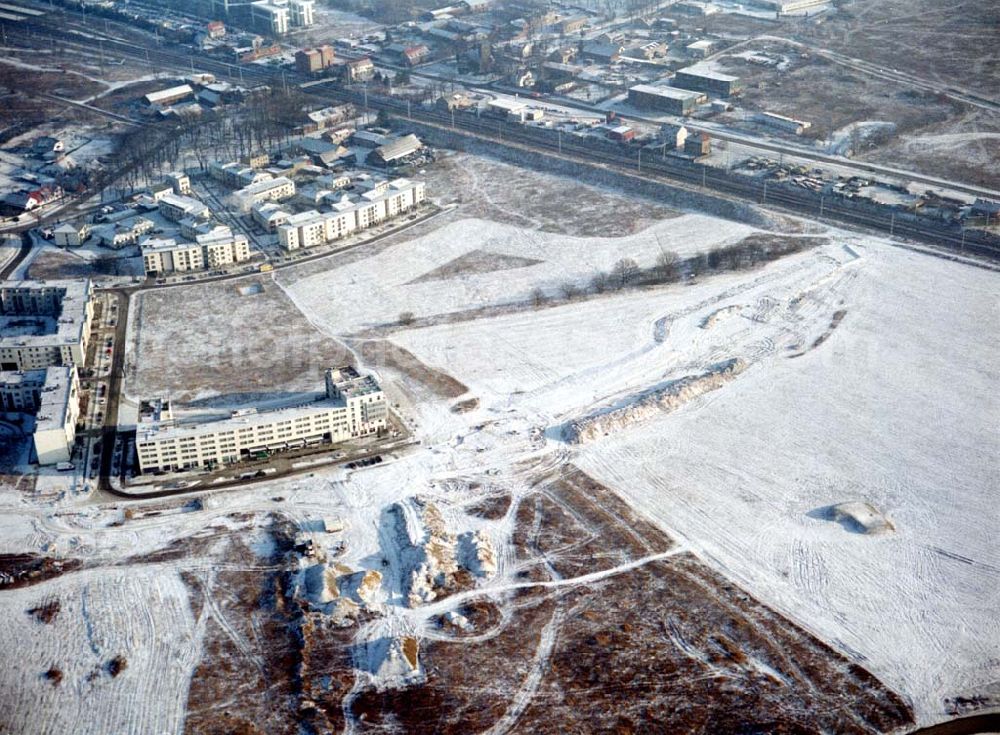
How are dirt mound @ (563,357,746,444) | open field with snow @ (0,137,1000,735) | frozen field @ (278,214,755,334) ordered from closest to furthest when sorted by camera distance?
open field with snow @ (0,137,1000,735)
dirt mound @ (563,357,746,444)
frozen field @ (278,214,755,334)

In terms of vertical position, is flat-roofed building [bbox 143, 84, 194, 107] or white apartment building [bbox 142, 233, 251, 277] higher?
flat-roofed building [bbox 143, 84, 194, 107]

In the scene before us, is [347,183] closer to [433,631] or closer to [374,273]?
[374,273]

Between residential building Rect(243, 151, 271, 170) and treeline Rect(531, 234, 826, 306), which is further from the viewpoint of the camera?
residential building Rect(243, 151, 271, 170)

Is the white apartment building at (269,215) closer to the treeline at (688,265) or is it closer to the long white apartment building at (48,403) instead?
the treeline at (688,265)

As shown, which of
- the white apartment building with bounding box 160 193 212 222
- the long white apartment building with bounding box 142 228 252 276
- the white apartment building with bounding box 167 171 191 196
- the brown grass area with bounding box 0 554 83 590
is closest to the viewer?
the brown grass area with bounding box 0 554 83 590

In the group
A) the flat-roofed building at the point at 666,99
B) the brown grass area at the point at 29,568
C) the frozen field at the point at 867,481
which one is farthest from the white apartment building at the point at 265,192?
the brown grass area at the point at 29,568

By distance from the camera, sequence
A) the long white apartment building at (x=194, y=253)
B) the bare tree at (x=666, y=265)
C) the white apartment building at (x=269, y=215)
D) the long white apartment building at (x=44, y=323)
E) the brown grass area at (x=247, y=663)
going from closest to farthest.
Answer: the brown grass area at (x=247, y=663), the long white apartment building at (x=44, y=323), the bare tree at (x=666, y=265), the long white apartment building at (x=194, y=253), the white apartment building at (x=269, y=215)

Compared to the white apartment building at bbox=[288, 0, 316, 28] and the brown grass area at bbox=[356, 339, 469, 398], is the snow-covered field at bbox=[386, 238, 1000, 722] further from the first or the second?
the white apartment building at bbox=[288, 0, 316, 28]

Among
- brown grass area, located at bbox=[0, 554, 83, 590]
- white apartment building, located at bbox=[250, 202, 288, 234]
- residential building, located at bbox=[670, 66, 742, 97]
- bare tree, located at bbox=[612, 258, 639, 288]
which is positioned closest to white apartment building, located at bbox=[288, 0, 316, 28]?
residential building, located at bbox=[670, 66, 742, 97]

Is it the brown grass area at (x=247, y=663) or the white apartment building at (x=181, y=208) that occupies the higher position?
the white apartment building at (x=181, y=208)
